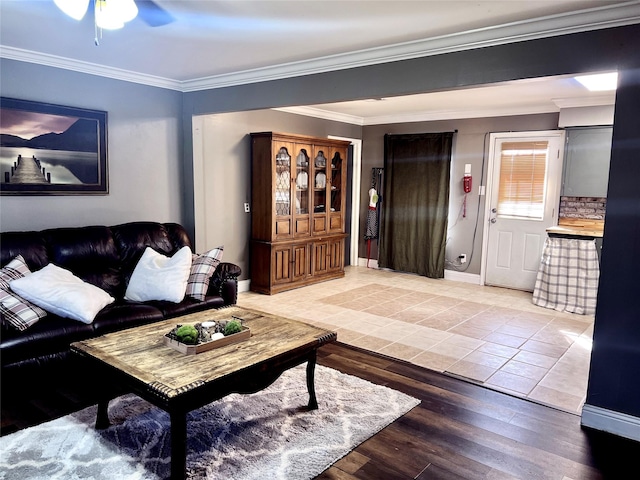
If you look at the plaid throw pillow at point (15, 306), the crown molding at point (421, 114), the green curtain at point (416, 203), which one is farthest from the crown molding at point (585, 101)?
the plaid throw pillow at point (15, 306)

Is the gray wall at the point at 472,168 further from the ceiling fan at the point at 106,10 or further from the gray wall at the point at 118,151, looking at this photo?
the ceiling fan at the point at 106,10

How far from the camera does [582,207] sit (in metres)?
5.72

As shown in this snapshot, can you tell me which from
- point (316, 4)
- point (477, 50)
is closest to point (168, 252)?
point (316, 4)

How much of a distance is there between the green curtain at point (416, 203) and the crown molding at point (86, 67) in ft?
11.3

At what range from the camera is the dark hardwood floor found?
2281 millimetres

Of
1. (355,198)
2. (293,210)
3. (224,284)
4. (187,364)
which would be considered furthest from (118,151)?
(355,198)

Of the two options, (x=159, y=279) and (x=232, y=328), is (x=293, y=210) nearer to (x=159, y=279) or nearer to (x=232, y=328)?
(x=159, y=279)

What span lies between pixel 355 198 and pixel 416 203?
1.05m

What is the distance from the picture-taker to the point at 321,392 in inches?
121

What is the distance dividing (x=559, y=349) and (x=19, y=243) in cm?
434

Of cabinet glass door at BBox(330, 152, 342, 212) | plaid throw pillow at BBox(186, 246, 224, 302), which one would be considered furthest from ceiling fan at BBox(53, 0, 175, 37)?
cabinet glass door at BBox(330, 152, 342, 212)

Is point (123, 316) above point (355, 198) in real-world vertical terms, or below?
below

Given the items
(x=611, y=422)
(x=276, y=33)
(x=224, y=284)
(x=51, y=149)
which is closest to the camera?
(x=611, y=422)

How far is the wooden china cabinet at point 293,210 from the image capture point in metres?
5.54
